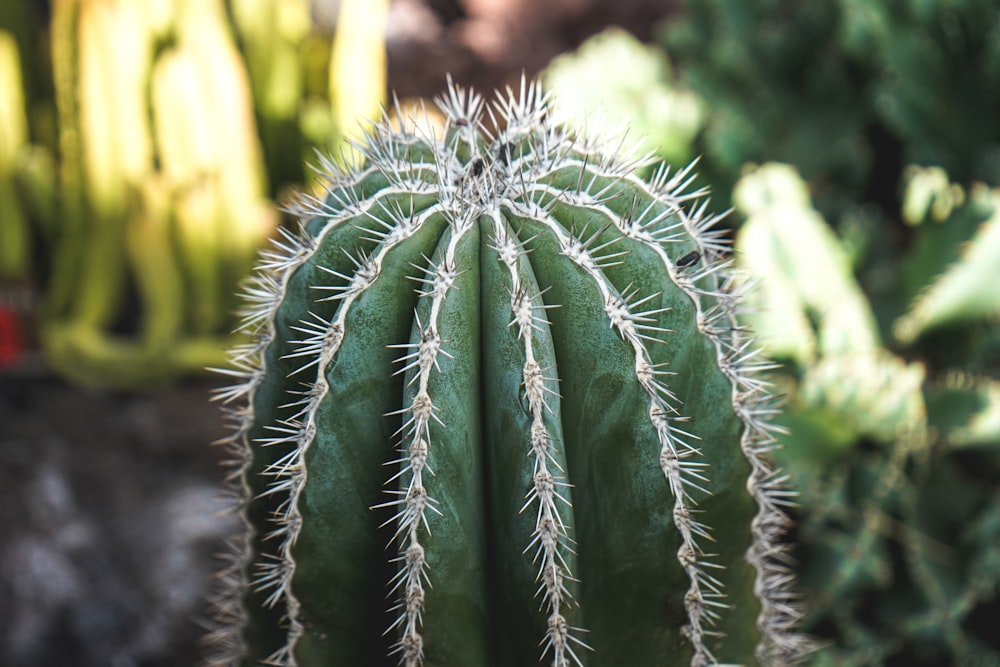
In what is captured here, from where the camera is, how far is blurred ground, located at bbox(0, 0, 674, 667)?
101 inches

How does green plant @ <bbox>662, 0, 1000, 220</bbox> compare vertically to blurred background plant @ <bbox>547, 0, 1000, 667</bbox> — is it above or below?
above

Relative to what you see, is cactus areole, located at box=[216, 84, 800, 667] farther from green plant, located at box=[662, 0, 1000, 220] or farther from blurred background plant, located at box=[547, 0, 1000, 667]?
green plant, located at box=[662, 0, 1000, 220]

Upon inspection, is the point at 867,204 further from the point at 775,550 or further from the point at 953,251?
the point at 775,550

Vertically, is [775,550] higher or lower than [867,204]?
lower

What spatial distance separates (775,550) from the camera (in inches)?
50.0

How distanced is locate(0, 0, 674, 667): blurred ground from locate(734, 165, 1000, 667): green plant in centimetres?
149

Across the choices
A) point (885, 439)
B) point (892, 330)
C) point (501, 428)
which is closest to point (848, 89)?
point (892, 330)

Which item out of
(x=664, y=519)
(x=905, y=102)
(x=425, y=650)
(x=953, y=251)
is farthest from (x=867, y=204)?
(x=425, y=650)

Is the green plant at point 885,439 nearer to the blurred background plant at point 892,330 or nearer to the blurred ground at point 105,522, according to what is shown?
the blurred background plant at point 892,330

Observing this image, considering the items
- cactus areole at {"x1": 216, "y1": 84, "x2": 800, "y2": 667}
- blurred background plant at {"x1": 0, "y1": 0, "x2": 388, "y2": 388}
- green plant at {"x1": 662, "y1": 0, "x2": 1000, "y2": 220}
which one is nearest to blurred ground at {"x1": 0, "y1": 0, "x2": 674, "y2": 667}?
blurred background plant at {"x1": 0, "y1": 0, "x2": 388, "y2": 388}

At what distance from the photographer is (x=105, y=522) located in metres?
2.87

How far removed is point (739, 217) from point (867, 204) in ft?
2.27

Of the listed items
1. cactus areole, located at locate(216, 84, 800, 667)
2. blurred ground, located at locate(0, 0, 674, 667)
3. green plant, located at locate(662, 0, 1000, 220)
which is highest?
green plant, located at locate(662, 0, 1000, 220)

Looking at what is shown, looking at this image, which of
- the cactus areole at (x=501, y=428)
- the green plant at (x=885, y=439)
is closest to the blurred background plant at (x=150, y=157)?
the green plant at (x=885, y=439)
